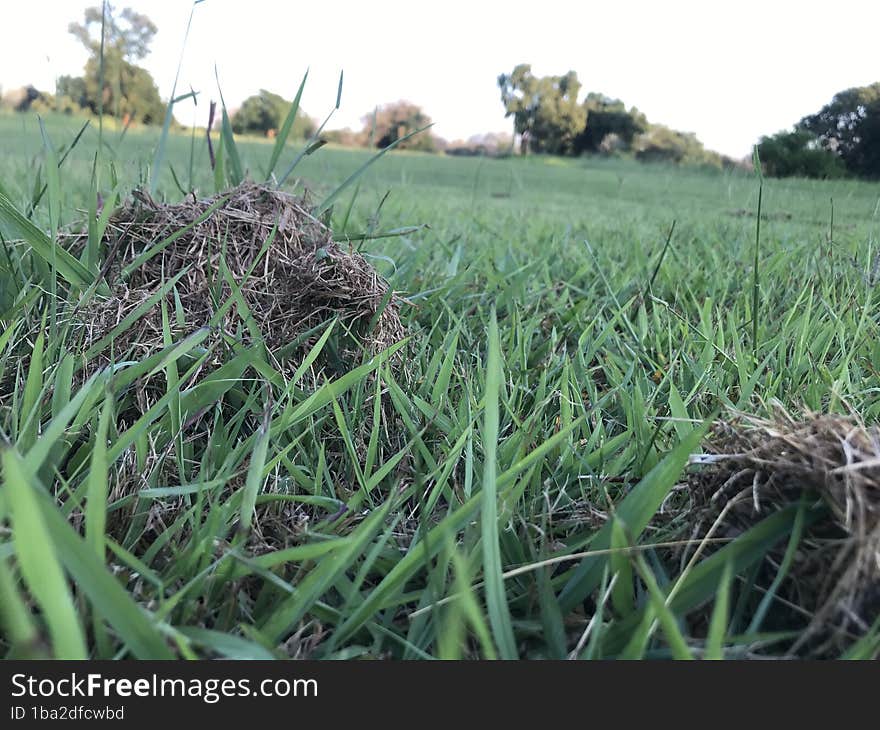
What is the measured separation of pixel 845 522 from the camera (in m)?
0.43

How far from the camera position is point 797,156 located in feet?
5.38

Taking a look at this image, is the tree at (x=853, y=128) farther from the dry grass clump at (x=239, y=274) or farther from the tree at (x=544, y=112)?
the tree at (x=544, y=112)

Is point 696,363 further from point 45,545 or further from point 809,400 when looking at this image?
point 45,545

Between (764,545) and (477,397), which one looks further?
(477,397)

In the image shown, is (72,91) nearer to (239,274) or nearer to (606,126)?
(239,274)

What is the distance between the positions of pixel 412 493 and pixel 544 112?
606 centimetres

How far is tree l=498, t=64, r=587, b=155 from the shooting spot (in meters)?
4.13

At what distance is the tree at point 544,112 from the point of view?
4134 millimetres

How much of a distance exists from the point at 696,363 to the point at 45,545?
2.96ft

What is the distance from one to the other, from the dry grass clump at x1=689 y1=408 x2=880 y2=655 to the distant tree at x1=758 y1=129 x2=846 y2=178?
4.31ft

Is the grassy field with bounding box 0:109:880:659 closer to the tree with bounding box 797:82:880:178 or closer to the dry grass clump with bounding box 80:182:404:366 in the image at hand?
the dry grass clump with bounding box 80:182:404:366

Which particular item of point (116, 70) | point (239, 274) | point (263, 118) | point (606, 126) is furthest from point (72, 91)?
point (606, 126)

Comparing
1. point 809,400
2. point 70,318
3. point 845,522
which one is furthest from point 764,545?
point 70,318

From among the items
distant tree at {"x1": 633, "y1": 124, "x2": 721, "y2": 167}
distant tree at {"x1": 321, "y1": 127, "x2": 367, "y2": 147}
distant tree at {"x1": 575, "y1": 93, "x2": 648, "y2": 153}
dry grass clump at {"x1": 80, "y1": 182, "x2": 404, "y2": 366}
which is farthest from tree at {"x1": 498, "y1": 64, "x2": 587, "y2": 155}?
dry grass clump at {"x1": 80, "y1": 182, "x2": 404, "y2": 366}
